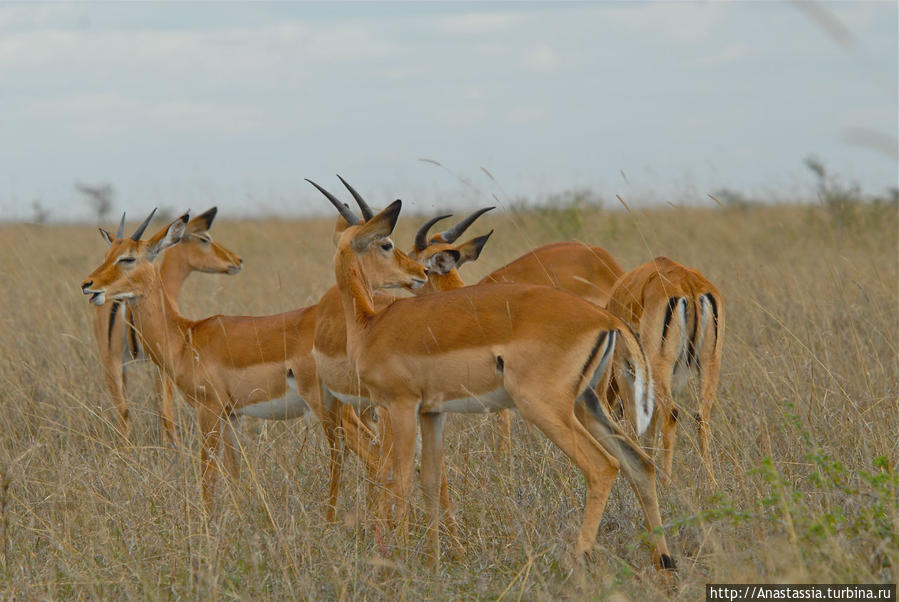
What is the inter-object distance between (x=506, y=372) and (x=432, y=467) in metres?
0.61

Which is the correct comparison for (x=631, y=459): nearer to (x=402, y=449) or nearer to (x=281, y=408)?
(x=402, y=449)

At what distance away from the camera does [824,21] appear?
189cm

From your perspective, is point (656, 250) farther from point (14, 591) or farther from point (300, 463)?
point (14, 591)

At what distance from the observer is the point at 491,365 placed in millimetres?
3820

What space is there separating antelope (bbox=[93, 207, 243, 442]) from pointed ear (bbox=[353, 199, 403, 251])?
139 centimetres

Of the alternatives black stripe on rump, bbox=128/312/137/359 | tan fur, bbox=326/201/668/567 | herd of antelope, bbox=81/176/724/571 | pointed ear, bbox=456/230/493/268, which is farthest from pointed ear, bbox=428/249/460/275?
black stripe on rump, bbox=128/312/137/359

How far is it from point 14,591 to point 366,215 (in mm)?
2161

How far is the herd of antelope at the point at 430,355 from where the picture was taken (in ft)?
12.2

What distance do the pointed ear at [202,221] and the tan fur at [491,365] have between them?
103 inches

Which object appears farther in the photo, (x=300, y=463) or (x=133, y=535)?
(x=300, y=463)

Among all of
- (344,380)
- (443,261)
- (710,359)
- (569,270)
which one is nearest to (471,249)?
(443,261)

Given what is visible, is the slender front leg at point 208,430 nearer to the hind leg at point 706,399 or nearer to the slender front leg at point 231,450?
the slender front leg at point 231,450

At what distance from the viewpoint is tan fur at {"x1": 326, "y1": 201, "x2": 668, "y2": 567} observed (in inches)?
144

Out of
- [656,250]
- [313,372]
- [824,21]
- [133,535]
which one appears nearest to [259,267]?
[656,250]
